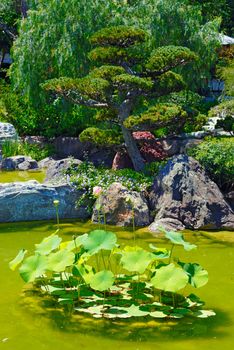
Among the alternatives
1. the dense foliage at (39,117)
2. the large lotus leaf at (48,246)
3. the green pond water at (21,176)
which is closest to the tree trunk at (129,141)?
the green pond water at (21,176)

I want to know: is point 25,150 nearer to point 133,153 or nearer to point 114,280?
point 133,153

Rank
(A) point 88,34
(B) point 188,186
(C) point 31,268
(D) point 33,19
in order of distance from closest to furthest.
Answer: (C) point 31,268 < (B) point 188,186 < (A) point 88,34 < (D) point 33,19

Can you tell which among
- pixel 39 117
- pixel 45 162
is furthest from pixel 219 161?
pixel 39 117

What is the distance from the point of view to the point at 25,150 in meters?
14.4

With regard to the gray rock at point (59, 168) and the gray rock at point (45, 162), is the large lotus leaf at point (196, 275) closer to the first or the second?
the gray rock at point (59, 168)

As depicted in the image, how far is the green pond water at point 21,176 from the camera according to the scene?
11922 millimetres

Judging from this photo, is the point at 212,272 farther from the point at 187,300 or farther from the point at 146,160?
the point at 146,160

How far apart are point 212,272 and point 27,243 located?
2.34 meters

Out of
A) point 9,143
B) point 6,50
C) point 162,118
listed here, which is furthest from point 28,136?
point 6,50

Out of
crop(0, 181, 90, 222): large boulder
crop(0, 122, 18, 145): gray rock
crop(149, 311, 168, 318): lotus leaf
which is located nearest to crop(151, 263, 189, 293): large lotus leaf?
crop(149, 311, 168, 318): lotus leaf

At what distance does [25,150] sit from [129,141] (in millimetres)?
4815

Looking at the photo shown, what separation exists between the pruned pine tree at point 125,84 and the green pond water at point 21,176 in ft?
7.70

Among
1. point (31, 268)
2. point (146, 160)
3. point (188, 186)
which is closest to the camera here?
point (31, 268)

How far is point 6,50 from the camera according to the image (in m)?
26.2
